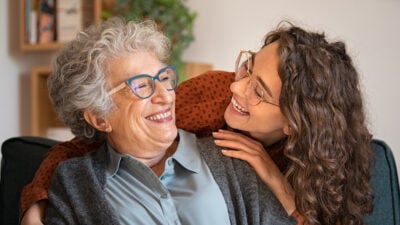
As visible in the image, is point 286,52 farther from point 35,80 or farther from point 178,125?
point 35,80

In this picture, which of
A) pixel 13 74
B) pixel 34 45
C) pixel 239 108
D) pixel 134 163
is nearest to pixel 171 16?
pixel 34 45

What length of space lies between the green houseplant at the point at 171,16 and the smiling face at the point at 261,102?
4.02 ft

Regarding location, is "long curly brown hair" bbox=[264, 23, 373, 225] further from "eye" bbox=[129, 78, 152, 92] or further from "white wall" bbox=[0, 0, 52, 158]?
"white wall" bbox=[0, 0, 52, 158]

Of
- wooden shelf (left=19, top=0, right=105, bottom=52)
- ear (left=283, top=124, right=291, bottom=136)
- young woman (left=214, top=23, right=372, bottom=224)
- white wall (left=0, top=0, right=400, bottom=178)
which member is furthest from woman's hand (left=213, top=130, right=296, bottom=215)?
wooden shelf (left=19, top=0, right=105, bottom=52)

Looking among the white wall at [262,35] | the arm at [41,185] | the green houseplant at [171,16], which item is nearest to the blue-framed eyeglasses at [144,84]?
the arm at [41,185]

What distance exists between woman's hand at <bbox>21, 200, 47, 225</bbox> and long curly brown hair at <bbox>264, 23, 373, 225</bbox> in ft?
2.39

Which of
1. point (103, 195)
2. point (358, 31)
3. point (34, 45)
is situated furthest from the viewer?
point (34, 45)

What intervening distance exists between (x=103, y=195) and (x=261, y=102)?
51cm

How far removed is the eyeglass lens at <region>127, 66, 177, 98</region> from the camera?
4.51 ft

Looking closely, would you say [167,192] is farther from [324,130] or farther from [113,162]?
[324,130]

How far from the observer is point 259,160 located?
1.47 m

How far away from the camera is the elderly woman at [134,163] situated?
4.45 feet

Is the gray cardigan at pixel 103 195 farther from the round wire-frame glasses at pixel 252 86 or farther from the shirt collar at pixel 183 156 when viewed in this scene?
the round wire-frame glasses at pixel 252 86

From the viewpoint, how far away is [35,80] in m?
3.09
